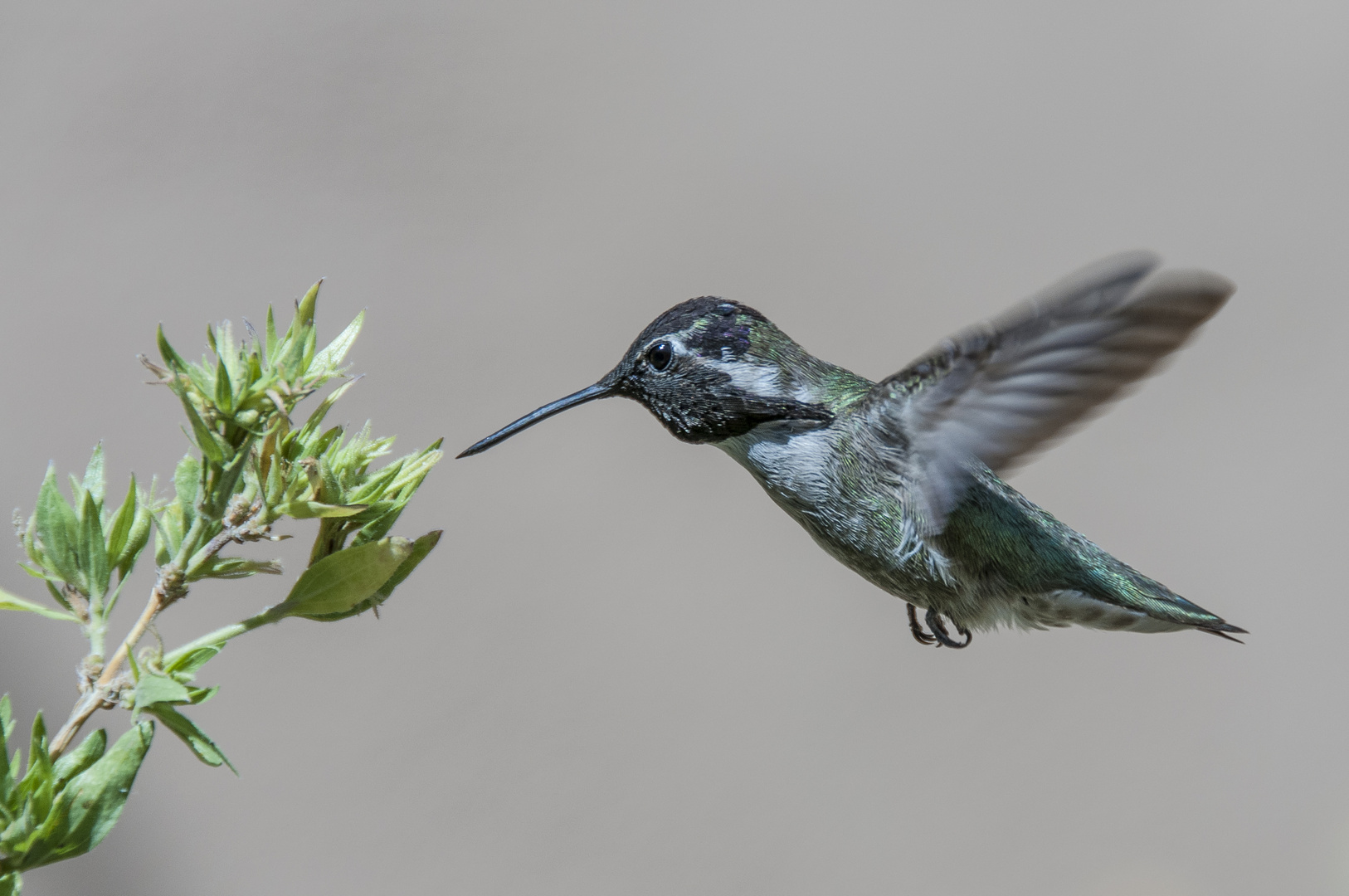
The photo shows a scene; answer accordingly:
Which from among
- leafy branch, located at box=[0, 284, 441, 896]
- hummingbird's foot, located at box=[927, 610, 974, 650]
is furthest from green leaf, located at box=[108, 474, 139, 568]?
hummingbird's foot, located at box=[927, 610, 974, 650]

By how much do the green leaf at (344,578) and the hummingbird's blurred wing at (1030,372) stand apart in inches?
Answer: 14.9

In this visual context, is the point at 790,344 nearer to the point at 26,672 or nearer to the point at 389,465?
the point at 389,465

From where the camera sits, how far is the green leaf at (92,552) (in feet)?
1.45

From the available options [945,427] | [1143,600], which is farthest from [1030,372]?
[1143,600]

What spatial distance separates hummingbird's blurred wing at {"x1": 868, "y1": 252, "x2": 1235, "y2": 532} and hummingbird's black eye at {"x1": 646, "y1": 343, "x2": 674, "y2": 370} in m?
0.14

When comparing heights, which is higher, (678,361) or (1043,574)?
(678,361)

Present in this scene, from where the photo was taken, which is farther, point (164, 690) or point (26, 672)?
point (26, 672)

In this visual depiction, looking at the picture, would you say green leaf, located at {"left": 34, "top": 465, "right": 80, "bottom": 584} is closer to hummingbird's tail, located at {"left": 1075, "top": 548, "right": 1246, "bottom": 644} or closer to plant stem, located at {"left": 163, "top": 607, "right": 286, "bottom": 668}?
plant stem, located at {"left": 163, "top": 607, "right": 286, "bottom": 668}

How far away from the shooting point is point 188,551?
417 mm

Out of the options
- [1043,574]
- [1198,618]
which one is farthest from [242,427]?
[1198,618]

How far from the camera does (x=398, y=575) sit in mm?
469

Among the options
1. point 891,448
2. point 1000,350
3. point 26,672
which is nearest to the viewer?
point 1000,350

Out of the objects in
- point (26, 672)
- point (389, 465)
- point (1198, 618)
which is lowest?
point (26, 672)

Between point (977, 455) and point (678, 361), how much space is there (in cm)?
21
